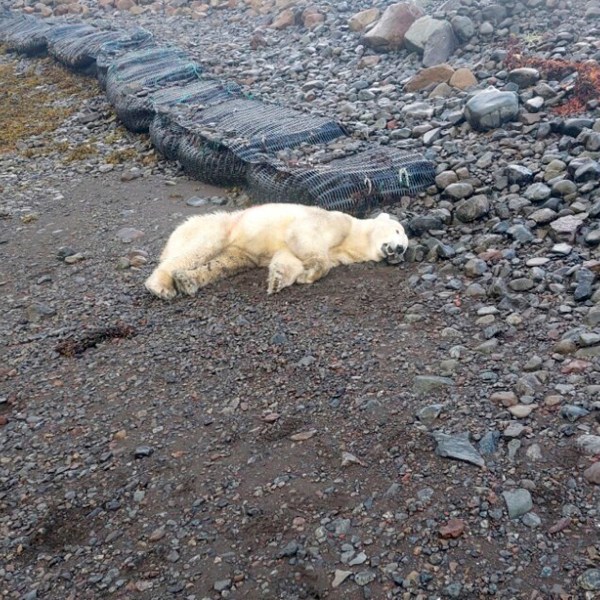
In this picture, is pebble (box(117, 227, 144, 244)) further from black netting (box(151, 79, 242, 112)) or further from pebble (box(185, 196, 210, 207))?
black netting (box(151, 79, 242, 112))

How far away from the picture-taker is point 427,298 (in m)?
6.40

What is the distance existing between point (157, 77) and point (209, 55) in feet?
10.3

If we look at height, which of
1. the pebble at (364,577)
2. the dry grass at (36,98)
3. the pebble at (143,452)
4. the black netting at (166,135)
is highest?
the pebble at (364,577)

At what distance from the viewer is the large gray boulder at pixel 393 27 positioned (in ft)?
44.2

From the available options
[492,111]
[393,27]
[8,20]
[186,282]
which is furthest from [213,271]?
[8,20]

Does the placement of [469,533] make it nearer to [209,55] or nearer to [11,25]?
[209,55]

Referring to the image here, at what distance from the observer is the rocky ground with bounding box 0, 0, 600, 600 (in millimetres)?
3957

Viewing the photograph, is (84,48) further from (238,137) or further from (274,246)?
(274,246)

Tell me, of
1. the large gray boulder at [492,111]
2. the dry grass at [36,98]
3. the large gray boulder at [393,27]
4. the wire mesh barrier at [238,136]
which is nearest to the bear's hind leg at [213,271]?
the wire mesh barrier at [238,136]

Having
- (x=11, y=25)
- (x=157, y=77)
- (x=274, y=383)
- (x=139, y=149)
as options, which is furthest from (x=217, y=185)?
(x=11, y=25)

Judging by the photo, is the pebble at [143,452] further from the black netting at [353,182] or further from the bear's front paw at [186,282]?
the black netting at [353,182]

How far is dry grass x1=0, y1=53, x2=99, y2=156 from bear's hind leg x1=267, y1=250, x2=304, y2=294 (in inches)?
267

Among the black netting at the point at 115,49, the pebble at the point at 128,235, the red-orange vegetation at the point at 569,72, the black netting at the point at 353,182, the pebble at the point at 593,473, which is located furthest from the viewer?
the black netting at the point at 115,49

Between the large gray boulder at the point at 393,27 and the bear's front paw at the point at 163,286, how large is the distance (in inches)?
330
